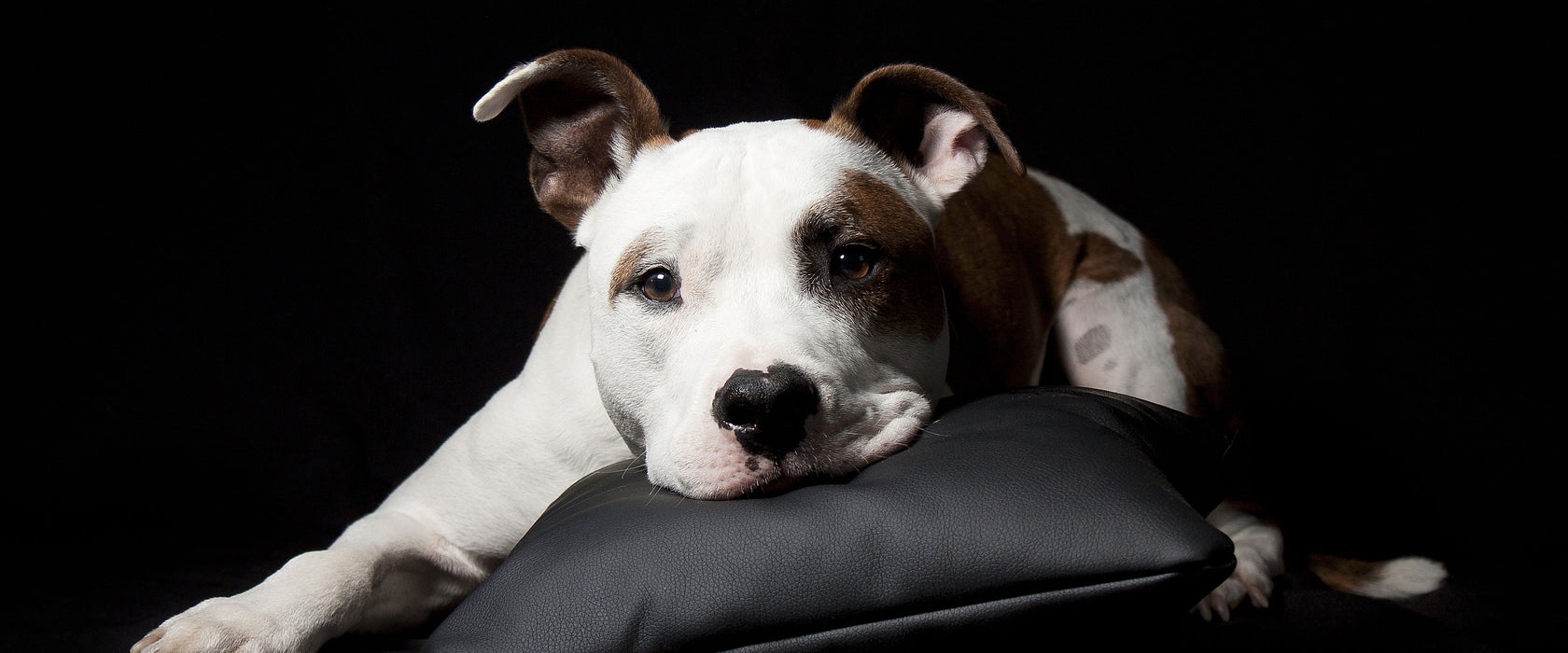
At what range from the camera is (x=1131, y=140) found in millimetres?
3807

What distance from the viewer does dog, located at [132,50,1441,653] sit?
5.46ft

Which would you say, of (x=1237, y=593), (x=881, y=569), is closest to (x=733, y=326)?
(x=881, y=569)

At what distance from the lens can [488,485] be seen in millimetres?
2355

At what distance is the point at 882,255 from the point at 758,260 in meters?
0.26

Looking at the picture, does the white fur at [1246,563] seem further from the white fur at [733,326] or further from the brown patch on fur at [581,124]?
the brown patch on fur at [581,124]

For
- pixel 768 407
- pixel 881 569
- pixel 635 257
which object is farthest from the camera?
pixel 635 257

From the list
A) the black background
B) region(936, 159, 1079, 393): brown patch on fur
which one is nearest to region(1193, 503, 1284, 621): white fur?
region(936, 159, 1079, 393): brown patch on fur

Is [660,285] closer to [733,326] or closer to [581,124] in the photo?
[733,326]

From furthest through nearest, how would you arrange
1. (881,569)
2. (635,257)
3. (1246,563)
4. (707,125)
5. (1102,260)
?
(707,125) < (1102,260) < (1246,563) < (635,257) < (881,569)

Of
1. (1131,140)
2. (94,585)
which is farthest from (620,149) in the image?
(1131,140)

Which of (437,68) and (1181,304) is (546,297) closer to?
(437,68)

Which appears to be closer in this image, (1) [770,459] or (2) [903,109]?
(1) [770,459]

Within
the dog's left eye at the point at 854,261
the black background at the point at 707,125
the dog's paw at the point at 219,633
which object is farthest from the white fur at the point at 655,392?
the black background at the point at 707,125

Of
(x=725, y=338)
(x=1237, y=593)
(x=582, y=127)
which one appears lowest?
(x=1237, y=593)
